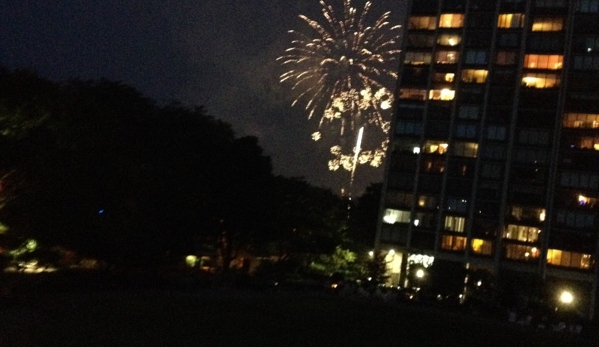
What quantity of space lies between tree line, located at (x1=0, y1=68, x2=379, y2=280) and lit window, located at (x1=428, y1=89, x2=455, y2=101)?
118 feet

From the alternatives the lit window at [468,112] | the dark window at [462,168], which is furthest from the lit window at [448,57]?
the dark window at [462,168]

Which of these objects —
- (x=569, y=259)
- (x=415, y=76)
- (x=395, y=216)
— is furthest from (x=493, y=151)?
(x=569, y=259)

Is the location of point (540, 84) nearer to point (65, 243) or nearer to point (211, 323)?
point (65, 243)

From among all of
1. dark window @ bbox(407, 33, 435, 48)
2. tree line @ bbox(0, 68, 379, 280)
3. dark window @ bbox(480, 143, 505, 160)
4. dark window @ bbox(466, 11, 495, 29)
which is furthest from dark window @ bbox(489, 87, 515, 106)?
tree line @ bbox(0, 68, 379, 280)

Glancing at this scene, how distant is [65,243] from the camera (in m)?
35.7

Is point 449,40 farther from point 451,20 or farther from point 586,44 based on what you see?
point 586,44

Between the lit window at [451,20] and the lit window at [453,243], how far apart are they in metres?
→ 26.1

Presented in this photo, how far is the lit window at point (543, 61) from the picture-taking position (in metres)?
93.2

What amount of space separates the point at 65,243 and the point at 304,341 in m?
16.8

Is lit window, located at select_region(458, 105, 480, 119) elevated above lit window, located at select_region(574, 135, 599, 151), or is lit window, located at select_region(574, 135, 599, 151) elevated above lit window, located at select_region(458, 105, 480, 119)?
lit window, located at select_region(458, 105, 480, 119)

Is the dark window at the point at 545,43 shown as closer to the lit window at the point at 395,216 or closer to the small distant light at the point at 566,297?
the lit window at the point at 395,216

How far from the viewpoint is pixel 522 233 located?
9088 cm

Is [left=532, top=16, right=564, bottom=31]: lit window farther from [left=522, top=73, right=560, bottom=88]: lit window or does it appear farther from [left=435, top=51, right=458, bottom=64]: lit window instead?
[left=435, top=51, right=458, bottom=64]: lit window

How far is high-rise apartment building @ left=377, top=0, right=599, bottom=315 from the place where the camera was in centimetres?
8912
